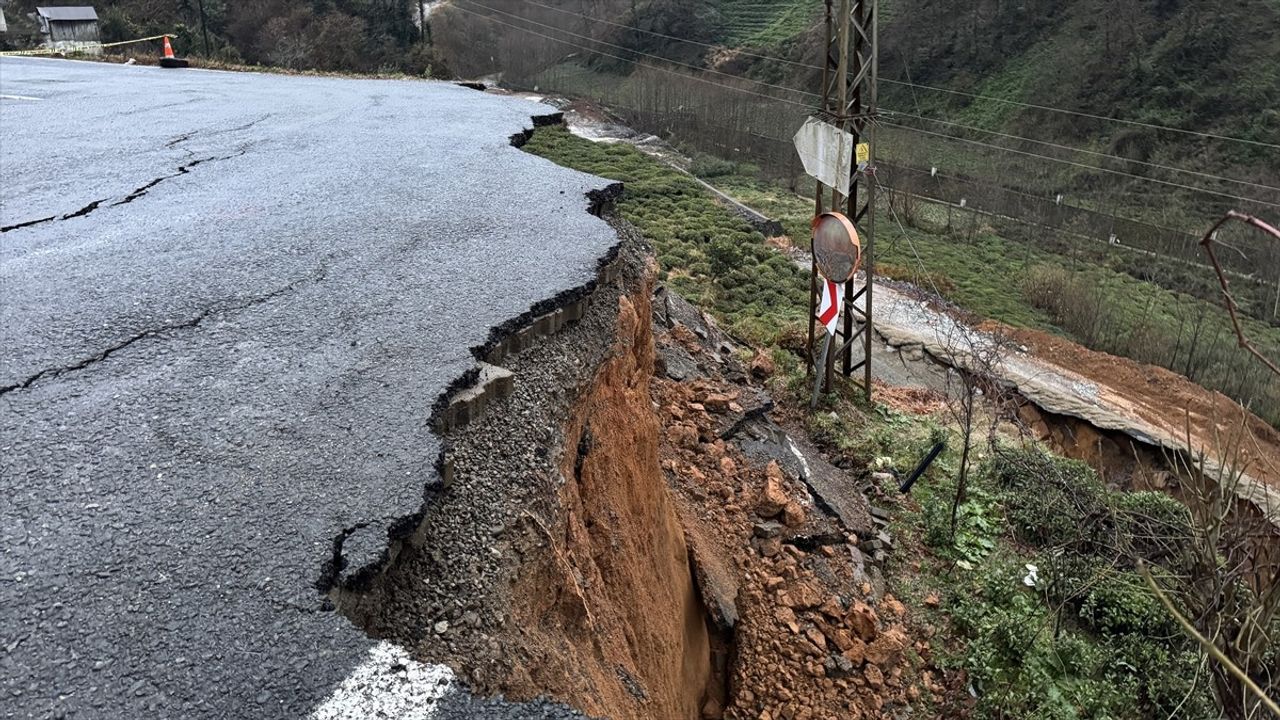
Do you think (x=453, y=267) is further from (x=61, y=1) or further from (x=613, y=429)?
(x=61, y=1)

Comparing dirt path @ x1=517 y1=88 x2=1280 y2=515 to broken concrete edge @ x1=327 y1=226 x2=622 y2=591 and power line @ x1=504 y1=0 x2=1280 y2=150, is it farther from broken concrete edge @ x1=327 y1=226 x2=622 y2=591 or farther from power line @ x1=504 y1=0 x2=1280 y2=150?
broken concrete edge @ x1=327 y1=226 x2=622 y2=591

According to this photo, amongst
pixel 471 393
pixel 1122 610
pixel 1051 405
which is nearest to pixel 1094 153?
pixel 1051 405

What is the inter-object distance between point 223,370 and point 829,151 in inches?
294

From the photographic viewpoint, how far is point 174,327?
452 cm

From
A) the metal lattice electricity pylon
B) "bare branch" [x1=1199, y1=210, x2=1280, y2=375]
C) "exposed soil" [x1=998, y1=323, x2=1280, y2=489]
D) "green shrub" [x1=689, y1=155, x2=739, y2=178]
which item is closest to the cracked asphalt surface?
"bare branch" [x1=1199, y1=210, x2=1280, y2=375]

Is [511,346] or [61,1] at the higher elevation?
[61,1]

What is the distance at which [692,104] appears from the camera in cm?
4381

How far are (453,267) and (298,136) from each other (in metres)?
4.61

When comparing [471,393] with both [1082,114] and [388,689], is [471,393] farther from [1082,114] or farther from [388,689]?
[1082,114]

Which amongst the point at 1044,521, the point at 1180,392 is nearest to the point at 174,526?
the point at 1044,521

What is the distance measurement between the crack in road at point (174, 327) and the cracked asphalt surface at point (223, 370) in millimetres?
18

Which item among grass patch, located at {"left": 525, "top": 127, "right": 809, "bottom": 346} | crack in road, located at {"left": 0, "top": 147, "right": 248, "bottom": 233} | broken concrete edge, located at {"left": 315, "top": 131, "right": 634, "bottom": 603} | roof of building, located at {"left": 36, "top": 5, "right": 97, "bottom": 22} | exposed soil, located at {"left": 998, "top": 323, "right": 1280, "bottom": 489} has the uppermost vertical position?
roof of building, located at {"left": 36, "top": 5, "right": 97, "bottom": 22}

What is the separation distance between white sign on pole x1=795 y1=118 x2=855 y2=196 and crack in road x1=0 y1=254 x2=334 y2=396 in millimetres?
6172

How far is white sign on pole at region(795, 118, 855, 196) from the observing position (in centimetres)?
956
